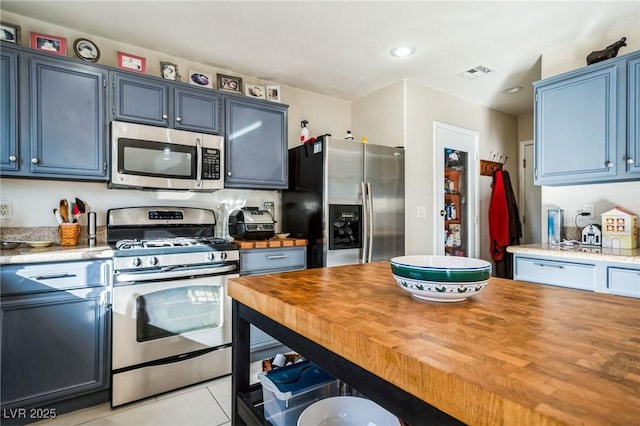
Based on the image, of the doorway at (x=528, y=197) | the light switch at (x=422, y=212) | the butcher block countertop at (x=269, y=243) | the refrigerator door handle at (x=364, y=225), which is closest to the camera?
the butcher block countertop at (x=269, y=243)

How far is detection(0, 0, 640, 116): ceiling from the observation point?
86.1 inches

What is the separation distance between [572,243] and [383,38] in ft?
7.21

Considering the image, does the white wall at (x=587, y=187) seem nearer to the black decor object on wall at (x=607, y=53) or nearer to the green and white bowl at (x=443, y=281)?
the black decor object on wall at (x=607, y=53)

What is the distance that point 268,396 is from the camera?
3.48 feet

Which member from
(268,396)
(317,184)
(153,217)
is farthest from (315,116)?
(268,396)

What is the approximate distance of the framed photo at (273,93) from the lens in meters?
3.26

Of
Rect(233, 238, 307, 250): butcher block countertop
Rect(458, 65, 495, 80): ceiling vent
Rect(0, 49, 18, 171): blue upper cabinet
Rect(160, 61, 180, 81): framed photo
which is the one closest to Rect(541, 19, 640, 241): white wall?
Rect(458, 65, 495, 80): ceiling vent

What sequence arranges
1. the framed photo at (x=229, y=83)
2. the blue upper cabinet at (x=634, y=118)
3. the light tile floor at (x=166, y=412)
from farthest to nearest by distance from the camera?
the framed photo at (x=229, y=83)
the blue upper cabinet at (x=634, y=118)
the light tile floor at (x=166, y=412)

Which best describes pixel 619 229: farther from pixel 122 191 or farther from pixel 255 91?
pixel 122 191

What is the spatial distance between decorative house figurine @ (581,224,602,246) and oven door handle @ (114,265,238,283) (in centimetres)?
270

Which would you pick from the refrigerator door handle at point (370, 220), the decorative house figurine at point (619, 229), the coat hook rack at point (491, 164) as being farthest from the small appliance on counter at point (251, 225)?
the coat hook rack at point (491, 164)

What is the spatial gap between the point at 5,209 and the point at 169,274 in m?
1.18

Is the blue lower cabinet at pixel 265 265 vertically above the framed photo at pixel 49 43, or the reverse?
the framed photo at pixel 49 43

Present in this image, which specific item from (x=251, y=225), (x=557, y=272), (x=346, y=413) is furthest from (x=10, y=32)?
(x=557, y=272)
